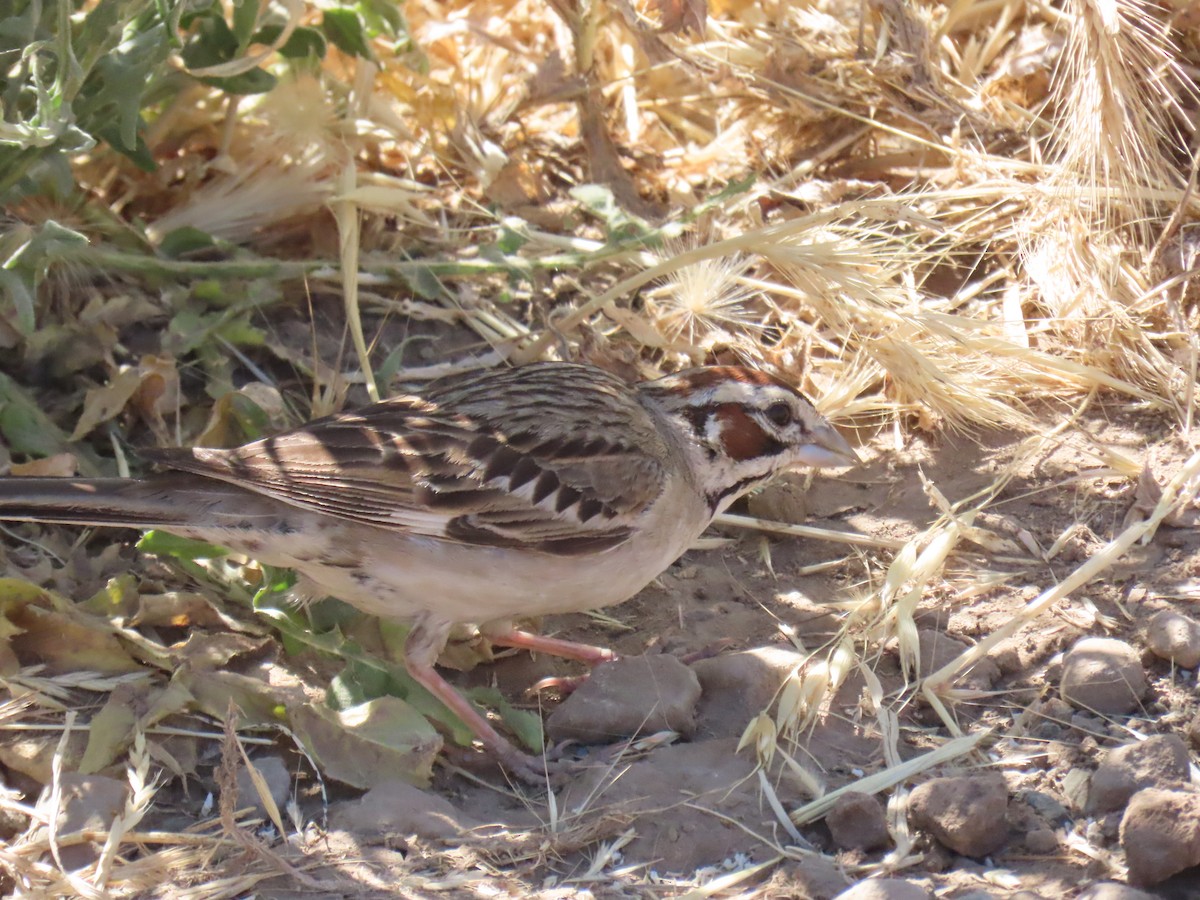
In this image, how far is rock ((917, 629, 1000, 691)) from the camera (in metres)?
4.09

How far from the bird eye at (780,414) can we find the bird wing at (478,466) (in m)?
0.37

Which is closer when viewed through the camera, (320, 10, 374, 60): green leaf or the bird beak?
the bird beak

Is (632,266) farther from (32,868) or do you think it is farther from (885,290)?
(32,868)

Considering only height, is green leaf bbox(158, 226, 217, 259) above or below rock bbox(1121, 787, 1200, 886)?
above

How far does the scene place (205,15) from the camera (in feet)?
16.3

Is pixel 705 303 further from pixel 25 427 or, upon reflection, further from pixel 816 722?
pixel 25 427

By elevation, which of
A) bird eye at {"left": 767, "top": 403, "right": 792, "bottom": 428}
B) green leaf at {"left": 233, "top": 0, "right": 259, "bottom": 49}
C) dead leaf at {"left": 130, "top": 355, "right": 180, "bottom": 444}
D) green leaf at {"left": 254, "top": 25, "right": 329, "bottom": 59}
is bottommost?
dead leaf at {"left": 130, "top": 355, "right": 180, "bottom": 444}

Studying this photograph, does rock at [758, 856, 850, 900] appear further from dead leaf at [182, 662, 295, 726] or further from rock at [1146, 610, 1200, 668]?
dead leaf at [182, 662, 295, 726]

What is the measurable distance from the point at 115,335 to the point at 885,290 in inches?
111

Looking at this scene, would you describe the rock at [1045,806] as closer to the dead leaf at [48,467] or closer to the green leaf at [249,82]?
the dead leaf at [48,467]

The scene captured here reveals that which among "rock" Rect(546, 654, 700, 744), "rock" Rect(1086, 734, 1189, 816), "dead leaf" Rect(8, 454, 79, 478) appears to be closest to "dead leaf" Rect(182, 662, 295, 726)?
"rock" Rect(546, 654, 700, 744)

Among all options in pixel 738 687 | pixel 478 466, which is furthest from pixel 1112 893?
pixel 478 466

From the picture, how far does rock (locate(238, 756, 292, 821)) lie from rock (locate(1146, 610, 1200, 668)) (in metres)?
2.48

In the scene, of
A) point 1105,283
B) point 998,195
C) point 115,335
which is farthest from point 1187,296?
point 115,335
